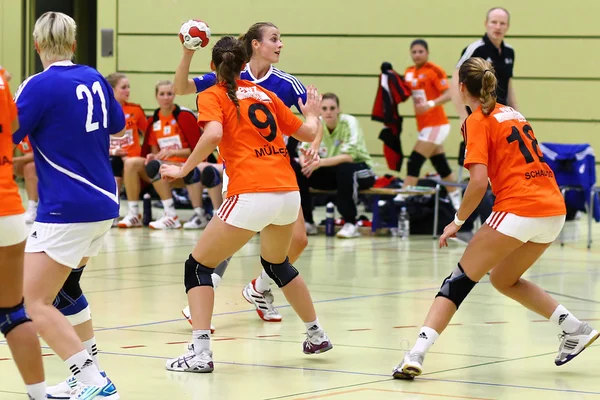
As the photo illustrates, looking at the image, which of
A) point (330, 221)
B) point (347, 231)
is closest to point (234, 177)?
point (347, 231)

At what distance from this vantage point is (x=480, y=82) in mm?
5742

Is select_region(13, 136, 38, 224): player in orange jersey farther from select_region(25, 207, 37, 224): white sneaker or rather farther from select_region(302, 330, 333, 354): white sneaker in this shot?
select_region(302, 330, 333, 354): white sneaker

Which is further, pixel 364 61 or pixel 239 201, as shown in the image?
pixel 364 61

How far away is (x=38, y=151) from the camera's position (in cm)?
489

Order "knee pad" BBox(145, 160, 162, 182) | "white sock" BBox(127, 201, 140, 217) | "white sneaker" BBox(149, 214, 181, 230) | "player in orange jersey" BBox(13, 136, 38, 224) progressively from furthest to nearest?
"white sock" BBox(127, 201, 140, 217), "player in orange jersey" BBox(13, 136, 38, 224), "white sneaker" BBox(149, 214, 181, 230), "knee pad" BBox(145, 160, 162, 182)

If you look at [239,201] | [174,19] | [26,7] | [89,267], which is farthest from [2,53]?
[239,201]

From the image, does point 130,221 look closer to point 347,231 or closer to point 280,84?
point 347,231

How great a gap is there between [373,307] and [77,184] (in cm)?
354

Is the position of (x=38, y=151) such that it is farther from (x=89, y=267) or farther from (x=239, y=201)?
(x=89, y=267)

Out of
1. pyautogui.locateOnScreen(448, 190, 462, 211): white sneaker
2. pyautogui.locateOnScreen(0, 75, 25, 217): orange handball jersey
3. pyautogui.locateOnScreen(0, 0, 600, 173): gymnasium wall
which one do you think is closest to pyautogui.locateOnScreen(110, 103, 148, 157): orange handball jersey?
pyautogui.locateOnScreen(0, 0, 600, 173): gymnasium wall

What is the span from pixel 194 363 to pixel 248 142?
1.17 m

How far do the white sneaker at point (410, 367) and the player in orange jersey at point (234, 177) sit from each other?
0.95 m

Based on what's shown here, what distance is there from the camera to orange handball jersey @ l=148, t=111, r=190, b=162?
531 inches

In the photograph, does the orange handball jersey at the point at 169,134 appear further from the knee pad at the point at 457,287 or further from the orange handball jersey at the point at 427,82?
the knee pad at the point at 457,287
